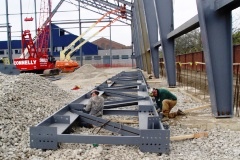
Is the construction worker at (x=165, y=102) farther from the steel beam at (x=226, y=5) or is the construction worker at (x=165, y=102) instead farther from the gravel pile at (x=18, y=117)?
the gravel pile at (x=18, y=117)

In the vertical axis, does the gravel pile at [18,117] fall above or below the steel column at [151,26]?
below

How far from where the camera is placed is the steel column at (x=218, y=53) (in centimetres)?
594

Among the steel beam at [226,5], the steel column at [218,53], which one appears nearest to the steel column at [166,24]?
the steel column at [218,53]

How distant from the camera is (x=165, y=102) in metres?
6.93

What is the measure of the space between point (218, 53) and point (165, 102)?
161 centimetres

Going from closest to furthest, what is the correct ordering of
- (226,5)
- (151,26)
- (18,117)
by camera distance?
(226,5) < (18,117) < (151,26)

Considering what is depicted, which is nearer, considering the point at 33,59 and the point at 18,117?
the point at 18,117

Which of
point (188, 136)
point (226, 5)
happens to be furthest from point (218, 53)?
point (188, 136)

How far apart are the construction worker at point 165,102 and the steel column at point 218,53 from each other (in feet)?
3.17

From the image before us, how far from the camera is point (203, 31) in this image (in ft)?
19.9

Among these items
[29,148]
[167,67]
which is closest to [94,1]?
[167,67]

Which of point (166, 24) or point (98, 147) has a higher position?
point (166, 24)

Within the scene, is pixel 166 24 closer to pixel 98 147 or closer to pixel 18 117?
pixel 18 117

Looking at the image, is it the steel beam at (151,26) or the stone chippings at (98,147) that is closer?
the stone chippings at (98,147)
